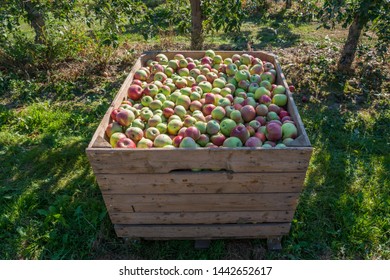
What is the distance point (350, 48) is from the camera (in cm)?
477

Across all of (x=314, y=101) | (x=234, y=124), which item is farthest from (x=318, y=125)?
(x=234, y=124)

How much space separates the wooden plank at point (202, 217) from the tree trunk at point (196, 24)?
347cm

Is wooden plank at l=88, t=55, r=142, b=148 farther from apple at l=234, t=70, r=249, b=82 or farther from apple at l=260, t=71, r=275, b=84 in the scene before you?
apple at l=260, t=71, r=275, b=84

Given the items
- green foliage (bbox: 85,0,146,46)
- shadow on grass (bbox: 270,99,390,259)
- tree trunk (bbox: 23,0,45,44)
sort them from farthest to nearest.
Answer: tree trunk (bbox: 23,0,45,44)
green foliage (bbox: 85,0,146,46)
shadow on grass (bbox: 270,99,390,259)

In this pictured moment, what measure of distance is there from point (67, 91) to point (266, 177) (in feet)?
12.5

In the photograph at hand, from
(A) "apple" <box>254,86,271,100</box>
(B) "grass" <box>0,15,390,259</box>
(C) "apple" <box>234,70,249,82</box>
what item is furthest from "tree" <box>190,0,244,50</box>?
(A) "apple" <box>254,86,271,100</box>

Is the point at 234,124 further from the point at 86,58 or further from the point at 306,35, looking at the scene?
the point at 306,35

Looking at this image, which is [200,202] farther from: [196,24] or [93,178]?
[196,24]

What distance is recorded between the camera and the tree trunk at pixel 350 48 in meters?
4.66

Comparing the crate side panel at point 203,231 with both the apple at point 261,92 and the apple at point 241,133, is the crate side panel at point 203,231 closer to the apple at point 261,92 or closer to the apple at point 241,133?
the apple at point 241,133

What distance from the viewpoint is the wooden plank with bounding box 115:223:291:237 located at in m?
2.39

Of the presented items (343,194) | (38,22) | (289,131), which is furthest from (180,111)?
(38,22)

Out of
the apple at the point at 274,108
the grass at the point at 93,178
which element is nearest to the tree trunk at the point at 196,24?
the grass at the point at 93,178

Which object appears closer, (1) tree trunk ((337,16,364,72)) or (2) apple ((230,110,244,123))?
(2) apple ((230,110,244,123))
